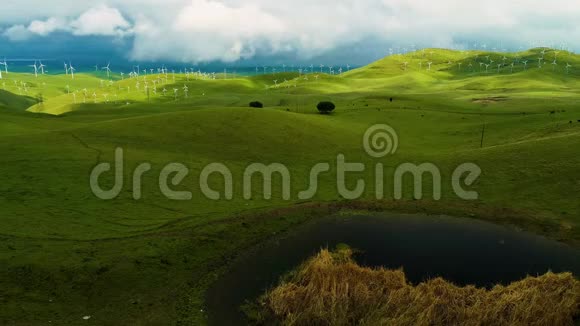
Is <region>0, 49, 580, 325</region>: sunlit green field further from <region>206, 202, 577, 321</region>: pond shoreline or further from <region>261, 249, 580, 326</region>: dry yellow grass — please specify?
<region>261, 249, 580, 326</region>: dry yellow grass

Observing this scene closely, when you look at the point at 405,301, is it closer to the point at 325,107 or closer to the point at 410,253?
the point at 410,253

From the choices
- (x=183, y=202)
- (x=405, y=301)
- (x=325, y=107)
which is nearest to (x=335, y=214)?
(x=183, y=202)

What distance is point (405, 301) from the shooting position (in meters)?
28.1

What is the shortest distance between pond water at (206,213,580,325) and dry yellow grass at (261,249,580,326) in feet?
9.12

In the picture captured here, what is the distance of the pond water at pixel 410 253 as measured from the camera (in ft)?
108

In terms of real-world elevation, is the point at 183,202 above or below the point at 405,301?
above

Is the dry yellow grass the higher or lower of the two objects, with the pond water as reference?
higher

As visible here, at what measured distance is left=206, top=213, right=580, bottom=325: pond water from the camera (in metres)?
33.0

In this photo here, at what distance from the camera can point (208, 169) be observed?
62.8 meters
